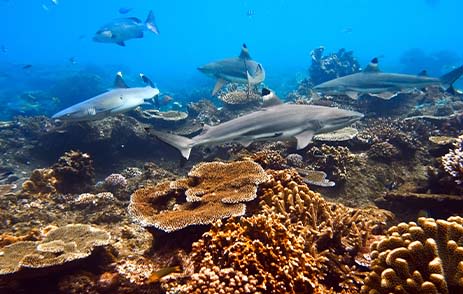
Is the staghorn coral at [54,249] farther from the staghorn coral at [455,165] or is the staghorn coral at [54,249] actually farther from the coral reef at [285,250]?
the staghorn coral at [455,165]

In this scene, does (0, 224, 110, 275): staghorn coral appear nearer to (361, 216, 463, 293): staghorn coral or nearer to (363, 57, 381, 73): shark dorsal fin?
(361, 216, 463, 293): staghorn coral

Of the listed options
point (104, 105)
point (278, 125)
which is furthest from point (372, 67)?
point (104, 105)

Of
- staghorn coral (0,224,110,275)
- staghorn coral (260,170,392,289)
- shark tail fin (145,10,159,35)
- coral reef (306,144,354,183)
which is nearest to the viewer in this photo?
staghorn coral (260,170,392,289)

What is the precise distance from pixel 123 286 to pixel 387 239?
316cm

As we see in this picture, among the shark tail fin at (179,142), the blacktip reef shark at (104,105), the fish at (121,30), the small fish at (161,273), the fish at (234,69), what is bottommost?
the small fish at (161,273)

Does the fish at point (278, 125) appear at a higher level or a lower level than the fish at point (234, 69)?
lower

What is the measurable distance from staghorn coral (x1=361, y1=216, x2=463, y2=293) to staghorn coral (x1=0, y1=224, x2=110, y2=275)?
358 cm

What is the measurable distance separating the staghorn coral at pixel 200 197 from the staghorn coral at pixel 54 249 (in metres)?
0.72

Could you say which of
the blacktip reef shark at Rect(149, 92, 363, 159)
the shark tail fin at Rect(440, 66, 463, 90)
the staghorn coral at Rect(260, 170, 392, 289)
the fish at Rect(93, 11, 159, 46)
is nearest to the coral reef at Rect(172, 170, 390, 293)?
the staghorn coral at Rect(260, 170, 392, 289)

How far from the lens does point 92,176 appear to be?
9.11 metres

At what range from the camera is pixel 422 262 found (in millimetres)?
2811

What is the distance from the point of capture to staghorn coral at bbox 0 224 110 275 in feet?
14.1

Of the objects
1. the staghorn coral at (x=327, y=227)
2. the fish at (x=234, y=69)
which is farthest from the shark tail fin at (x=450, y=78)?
the staghorn coral at (x=327, y=227)

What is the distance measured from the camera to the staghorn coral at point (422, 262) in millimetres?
2568
